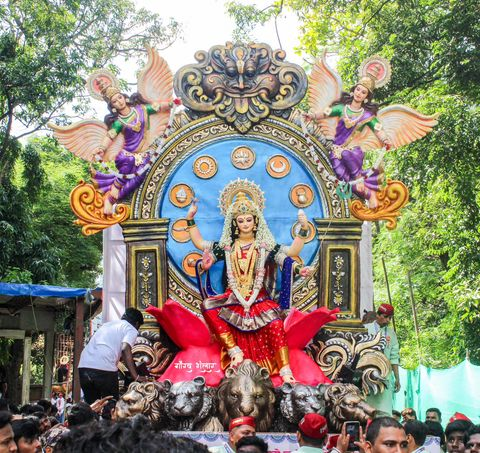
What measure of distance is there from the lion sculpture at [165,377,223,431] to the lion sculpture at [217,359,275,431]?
0.33 feet

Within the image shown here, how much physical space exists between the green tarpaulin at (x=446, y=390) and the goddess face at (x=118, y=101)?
6.25 m

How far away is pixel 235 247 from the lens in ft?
30.1

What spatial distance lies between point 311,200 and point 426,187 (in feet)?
13.3

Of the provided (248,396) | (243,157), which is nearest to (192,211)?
(243,157)

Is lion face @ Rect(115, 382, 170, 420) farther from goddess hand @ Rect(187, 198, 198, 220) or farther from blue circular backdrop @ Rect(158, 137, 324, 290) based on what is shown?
goddess hand @ Rect(187, 198, 198, 220)

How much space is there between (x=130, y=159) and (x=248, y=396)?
3.20m

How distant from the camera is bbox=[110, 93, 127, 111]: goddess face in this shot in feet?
31.6

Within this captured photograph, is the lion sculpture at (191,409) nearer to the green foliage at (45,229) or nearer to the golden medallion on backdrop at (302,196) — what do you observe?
the golden medallion on backdrop at (302,196)

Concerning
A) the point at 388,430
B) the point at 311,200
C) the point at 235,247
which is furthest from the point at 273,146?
the point at 388,430

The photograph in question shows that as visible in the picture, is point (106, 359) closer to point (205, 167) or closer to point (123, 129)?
point (205, 167)

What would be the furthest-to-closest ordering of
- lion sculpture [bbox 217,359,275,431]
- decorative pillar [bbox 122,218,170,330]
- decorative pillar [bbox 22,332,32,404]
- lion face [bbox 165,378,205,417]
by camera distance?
decorative pillar [bbox 22,332,32,404] → decorative pillar [bbox 122,218,170,330] → lion face [bbox 165,378,205,417] → lion sculpture [bbox 217,359,275,431]

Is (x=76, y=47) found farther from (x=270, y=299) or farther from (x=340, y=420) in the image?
(x=340, y=420)

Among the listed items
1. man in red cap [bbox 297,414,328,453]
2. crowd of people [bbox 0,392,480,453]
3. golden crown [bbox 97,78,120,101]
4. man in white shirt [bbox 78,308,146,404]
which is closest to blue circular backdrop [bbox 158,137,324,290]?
golden crown [bbox 97,78,120,101]

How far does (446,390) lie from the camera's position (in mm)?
12734
